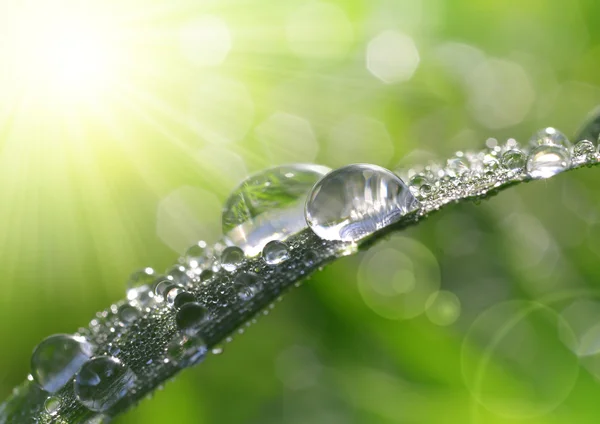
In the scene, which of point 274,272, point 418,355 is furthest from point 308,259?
point 418,355

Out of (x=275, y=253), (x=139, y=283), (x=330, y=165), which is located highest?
(x=275, y=253)

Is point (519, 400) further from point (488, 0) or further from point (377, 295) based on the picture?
point (488, 0)

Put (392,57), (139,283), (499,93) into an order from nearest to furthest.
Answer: (139,283) < (499,93) < (392,57)

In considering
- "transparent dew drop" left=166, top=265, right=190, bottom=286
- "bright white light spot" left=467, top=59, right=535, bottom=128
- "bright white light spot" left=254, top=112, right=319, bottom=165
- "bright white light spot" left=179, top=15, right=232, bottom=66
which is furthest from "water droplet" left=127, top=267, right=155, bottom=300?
"bright white light spot" left=179, top=15, right=232, bottom=66

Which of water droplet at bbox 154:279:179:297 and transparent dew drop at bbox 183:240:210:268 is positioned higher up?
water droplet at bbox 154:279:179:297

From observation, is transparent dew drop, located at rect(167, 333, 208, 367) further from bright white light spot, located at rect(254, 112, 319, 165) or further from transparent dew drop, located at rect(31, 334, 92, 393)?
bright white light spot, located at rect(254, 112, 319, 165)

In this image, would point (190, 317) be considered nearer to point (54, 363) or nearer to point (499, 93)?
point (54, 363)

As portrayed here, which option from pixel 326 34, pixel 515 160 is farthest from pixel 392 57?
pixel 515 160
